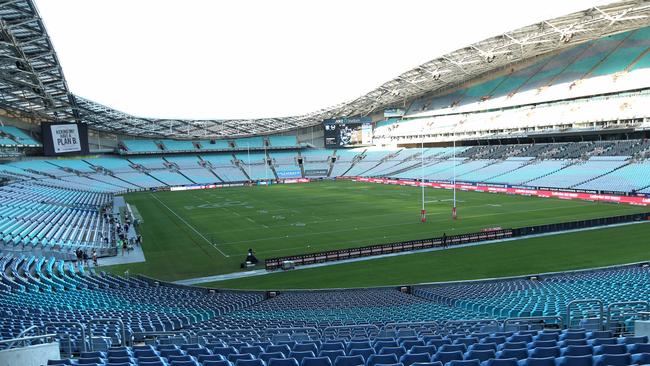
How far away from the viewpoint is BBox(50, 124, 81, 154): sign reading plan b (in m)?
69.1

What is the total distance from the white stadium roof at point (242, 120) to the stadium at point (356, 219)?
0.36 m

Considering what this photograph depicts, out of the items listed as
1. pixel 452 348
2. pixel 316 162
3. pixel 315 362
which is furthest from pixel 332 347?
pixel 316 162

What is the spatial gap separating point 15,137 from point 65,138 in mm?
6805

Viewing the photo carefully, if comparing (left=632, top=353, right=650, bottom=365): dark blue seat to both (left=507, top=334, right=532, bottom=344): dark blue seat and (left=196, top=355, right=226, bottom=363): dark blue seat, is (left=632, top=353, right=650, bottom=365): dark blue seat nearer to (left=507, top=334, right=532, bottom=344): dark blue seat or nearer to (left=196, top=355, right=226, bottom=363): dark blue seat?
(left=507, top=334, right=532, bottom=344): dark blue seat

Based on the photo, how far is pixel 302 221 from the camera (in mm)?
42500

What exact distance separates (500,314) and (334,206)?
1514 inches

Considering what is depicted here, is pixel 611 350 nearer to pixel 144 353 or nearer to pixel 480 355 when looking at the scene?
pixel 480 355

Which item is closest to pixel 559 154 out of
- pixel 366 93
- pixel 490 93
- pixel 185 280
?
pixel 490 93

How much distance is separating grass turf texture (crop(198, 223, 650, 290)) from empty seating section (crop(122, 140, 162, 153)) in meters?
78.2

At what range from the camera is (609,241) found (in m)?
29.0

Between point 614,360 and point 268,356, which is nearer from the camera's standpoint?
point 614,360

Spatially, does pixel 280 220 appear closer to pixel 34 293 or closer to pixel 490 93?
pixel 34 293

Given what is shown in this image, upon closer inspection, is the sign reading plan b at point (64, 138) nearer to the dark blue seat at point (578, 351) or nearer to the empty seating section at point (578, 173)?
the empty seating section at point (578, 173)

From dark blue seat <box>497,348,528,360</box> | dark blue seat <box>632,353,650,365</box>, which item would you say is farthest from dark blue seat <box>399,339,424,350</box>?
dark blue seat <box>632,353,650,365</box>
